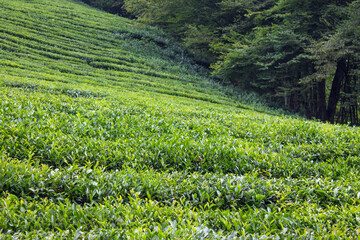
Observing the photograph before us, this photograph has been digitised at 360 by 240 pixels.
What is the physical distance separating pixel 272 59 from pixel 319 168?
15.7 metres

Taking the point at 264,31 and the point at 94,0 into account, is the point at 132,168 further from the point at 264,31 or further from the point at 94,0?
the point at 94,0

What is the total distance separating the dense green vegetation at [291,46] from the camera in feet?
Answer: 49.9

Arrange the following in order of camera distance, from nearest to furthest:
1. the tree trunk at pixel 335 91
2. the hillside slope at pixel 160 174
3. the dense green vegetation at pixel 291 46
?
1. the hillside slope at pixel 160 174
2. the dense green vegetation at pixel 291 46
3. the tree trunk at pixel 335 91

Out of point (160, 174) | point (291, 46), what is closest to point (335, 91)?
point (291, 46)

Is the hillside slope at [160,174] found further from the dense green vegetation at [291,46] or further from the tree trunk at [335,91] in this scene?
the tree trunk at [335,91]

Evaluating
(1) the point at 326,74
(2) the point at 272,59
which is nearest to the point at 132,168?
(1) the point at 326,74

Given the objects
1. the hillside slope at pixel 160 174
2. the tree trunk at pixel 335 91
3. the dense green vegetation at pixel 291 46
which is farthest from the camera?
the tree trunk at pixel 335 91

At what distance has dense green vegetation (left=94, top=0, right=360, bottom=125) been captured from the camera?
15.2 m

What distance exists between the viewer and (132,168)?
448 centimetres

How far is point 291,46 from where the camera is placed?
1867 centimetres

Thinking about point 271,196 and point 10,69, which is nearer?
point 271,196

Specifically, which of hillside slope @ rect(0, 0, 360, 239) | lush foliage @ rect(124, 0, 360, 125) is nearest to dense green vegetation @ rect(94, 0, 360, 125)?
lush foliage @ rect(124, 0, 360, 125)

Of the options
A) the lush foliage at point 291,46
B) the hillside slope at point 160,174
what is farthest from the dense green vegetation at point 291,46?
the hillside slope at point 160,174

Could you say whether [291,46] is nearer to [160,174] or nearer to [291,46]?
[291,46]
